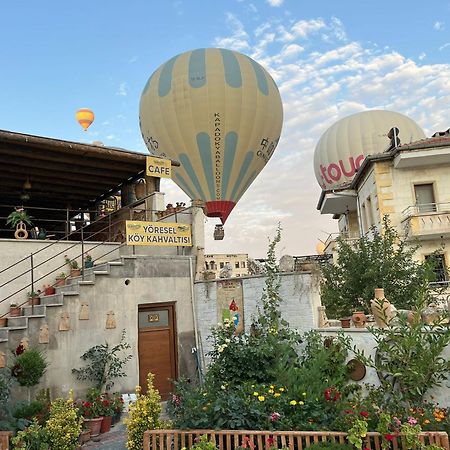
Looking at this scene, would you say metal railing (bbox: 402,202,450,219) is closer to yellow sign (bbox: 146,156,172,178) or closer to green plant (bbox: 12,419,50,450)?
yellow sign (bbox: 146,156,172,178)

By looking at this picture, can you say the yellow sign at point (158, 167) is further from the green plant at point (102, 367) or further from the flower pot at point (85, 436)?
the flower pot at point (85, 436)

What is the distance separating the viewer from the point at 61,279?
12.6m

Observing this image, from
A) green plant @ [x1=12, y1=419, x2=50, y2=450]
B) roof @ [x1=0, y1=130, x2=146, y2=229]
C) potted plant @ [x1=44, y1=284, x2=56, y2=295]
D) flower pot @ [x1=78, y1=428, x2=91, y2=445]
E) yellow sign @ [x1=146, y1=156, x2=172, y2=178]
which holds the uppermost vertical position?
roof @ [x1=0, y1=130, x2=146, y2=229]

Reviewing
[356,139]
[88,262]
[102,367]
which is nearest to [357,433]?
[102,367]

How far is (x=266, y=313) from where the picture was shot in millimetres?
10859

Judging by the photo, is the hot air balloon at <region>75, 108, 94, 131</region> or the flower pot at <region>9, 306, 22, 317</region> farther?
the hot air balloon at <region>75, 108, 94, 131</region>

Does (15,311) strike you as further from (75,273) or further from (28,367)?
(28,367)

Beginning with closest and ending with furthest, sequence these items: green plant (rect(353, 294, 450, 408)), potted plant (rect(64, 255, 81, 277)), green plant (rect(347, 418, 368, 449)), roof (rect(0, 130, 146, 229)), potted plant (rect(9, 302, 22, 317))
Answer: green plant (rect(347, 418, 368, 449))
green plant (rect(353, 294, 450, 408))
potted plant (rect(9, 302, 22, 317))
potted plant (rect(64, 255, 81, 277))
roof (rect(0, 130, 146, 229))

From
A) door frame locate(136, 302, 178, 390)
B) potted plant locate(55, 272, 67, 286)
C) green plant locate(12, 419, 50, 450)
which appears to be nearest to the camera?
green plant locate(12, 419, 50, 450)

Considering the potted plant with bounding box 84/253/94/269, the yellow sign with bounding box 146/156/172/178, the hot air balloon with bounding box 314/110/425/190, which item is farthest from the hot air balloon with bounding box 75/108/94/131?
the hot air balloon with bounding box 314/110/425/190

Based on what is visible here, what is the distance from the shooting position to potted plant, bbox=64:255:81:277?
12.7m

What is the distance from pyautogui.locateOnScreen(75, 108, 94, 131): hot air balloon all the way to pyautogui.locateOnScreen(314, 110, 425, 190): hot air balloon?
17923 mm

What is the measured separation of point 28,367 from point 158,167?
7.22 m

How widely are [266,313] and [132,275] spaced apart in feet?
12.2
